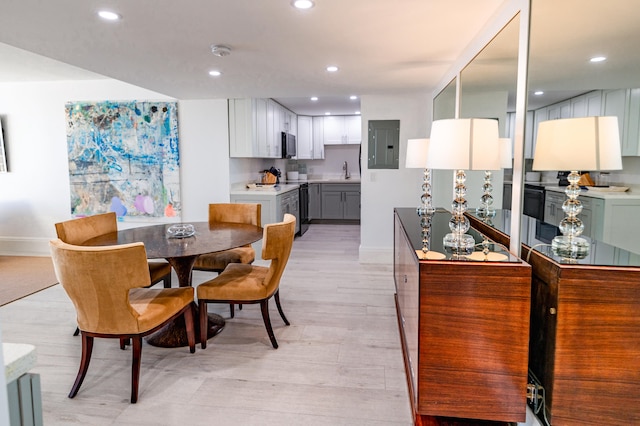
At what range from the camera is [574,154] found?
1527mm

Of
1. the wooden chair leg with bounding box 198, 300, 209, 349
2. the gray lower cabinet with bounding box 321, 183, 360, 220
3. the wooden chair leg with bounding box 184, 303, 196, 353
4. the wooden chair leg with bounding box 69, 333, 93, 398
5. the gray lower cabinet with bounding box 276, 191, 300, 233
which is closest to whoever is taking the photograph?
the wooden chair leg with bounding box 69, 333, 93, 398

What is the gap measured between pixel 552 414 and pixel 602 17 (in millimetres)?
1560

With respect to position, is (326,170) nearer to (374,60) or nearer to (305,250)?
(305,250)

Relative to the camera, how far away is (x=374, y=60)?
10.4 ft

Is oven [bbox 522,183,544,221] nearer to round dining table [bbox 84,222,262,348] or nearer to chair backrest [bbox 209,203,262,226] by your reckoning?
round dining table [bbox 84,222,262,348]

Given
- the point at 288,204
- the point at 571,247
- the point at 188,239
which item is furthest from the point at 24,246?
the point at 571,247

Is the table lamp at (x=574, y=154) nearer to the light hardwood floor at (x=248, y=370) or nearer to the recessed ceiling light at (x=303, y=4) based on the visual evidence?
the light hardwood floor at (x=248, y=370)

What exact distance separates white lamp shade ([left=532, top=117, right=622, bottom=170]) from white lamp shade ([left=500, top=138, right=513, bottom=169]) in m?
0.28

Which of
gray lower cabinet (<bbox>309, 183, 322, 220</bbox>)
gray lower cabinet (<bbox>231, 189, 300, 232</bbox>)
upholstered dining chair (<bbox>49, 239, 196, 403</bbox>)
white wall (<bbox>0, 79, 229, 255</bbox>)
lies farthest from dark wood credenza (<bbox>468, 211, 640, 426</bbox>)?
gray lower cabinet (<bbox>309, 183, 322, 220</bbox>)

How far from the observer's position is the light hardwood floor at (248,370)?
1959 millimetres

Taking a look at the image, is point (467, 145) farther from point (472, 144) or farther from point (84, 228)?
point (84, 228)

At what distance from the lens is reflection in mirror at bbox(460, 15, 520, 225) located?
1975 millimetres

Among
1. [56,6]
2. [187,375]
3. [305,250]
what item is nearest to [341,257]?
[305,250]

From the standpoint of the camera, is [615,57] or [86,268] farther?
[86,268]
